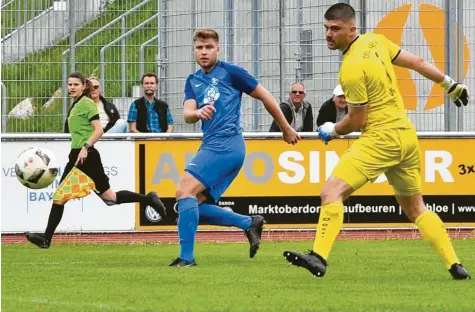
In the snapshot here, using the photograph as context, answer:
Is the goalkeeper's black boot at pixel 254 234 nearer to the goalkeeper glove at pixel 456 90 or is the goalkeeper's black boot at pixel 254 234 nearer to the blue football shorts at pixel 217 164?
the blue football shorts at pixel 217 164

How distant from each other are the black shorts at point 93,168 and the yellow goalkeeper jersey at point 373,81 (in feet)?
20.3

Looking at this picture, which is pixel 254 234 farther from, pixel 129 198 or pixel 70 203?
pixel 70 203

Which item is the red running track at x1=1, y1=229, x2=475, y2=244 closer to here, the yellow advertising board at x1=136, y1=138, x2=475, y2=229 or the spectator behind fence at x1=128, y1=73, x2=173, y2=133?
the yellow advertising board at x1=136, y1=138, x2=475, y2=229

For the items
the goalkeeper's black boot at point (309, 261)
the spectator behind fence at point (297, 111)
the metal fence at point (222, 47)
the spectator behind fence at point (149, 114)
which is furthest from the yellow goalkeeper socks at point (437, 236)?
the spectator behind fence at point (149, 114)

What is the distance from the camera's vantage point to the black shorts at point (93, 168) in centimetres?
1637

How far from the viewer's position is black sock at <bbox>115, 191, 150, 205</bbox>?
16688 mm

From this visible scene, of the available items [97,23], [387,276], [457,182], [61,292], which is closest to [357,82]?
[387,276]

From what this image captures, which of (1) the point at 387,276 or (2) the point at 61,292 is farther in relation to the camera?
(1) the point at 387,276

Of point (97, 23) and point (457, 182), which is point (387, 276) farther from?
point (97, 23)

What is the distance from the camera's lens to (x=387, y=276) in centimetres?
1149

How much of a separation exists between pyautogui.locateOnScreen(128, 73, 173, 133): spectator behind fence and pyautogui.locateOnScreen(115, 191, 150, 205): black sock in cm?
197

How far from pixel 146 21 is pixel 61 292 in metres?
9.57

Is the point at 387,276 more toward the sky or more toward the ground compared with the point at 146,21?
more toward the ground

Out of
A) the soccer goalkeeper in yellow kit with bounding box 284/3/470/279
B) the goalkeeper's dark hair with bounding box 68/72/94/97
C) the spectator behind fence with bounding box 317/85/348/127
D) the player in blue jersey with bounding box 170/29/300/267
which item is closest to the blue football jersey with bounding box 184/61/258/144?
the player in blue jersey with bounding box 170/29/300/267
